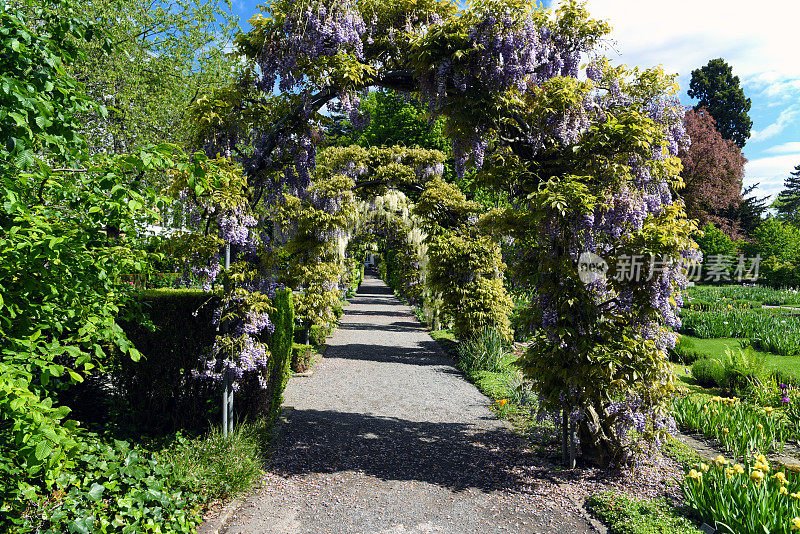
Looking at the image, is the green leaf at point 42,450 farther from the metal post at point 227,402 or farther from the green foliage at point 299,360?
the green foliage at point 299,360

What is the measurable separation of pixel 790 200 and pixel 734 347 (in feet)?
237

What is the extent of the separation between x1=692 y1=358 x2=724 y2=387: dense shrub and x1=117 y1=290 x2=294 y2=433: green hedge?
7.58 meters

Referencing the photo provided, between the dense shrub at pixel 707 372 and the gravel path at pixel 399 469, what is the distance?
3820 mm

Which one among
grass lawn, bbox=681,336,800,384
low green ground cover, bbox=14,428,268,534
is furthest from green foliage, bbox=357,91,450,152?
low green ground cover, bbox=14,428,268,534

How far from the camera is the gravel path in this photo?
3.79 meters

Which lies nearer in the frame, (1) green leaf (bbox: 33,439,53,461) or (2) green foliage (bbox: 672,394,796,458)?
(1) green leaf (bbox: 33,439,53,461)

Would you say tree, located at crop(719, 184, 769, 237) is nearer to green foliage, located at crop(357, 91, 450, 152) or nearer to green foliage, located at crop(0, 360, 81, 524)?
green foliage, located at crop(357, 91, 450, 152)

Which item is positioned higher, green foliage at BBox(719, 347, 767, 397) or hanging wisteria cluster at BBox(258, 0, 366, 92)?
hanging wisteria cluster at BBox(258, 0, 366, 92)

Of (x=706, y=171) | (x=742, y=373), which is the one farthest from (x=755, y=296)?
(x=742, y=373)

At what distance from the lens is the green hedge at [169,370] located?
16.5 feet

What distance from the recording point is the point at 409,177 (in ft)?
40.7

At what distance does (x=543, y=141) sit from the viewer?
5.11 metres

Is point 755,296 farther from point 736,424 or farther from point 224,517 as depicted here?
point 224,517

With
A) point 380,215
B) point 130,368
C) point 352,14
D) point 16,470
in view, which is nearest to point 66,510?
point 16,470
